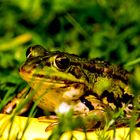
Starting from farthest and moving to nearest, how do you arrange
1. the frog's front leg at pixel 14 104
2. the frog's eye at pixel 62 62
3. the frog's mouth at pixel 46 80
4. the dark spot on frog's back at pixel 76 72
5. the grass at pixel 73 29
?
the grass at pixel 73 29, the frog's front leg at pixel 14 104, the dark spot on frog's back at pixel 76 72, the frog's eye at pixel 62 62, the frog's mouth at pixel 46 80

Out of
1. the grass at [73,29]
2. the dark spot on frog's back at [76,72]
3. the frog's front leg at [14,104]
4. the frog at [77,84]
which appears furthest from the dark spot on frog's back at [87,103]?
the grass at [73,29]

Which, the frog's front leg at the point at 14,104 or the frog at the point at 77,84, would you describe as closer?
the frog at the point at 77,84

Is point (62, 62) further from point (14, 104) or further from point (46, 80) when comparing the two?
point (14, 104)

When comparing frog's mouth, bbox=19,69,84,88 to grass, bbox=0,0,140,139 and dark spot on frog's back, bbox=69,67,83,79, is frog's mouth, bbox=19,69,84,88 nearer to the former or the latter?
dark spot on frog's back, bbox=69,67,83,79

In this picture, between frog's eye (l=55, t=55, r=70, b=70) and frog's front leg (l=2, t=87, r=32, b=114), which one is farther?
frog's front leg (l=2, t=87, r=32, b=114)

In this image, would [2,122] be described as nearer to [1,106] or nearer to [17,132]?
[17,132]

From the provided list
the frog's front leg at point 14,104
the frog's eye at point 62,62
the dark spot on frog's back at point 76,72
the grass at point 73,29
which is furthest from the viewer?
the grass at point 73,29

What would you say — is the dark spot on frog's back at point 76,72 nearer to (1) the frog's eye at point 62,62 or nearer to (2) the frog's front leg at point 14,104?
(1) the frog's eye at point 62,62

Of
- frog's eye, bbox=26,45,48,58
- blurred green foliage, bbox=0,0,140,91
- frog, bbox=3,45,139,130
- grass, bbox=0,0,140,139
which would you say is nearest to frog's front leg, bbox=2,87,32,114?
frog, bbox=3,45,139,130
